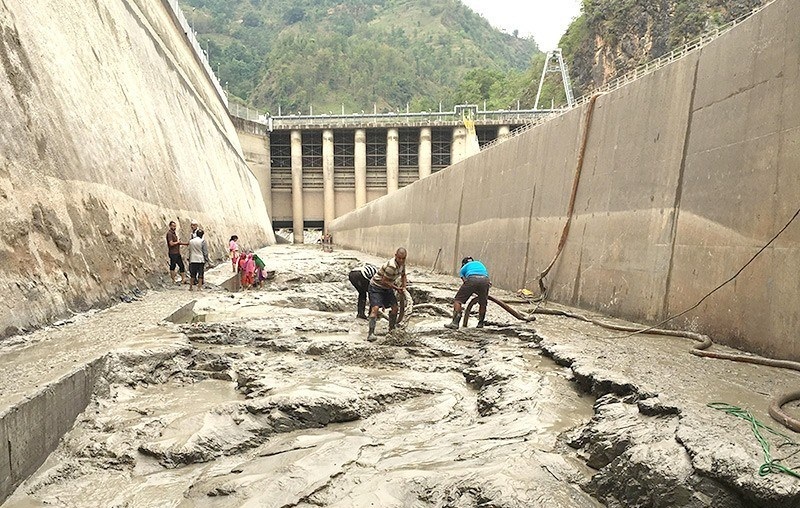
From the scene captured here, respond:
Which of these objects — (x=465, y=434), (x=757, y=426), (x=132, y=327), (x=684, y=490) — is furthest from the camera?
(x=132, y=327)

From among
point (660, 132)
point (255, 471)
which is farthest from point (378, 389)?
point (660, 132)

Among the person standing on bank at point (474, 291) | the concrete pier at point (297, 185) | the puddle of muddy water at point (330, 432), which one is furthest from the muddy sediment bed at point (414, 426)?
the concrete pier at point (297, 185)

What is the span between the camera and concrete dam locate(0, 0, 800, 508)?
3.29m

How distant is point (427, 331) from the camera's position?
313 inches

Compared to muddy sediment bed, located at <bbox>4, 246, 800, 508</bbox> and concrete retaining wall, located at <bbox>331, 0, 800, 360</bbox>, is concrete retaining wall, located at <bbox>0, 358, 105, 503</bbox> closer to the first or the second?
muddy sediment bed, located at <bbox>4, 246, 800, 508</bbox>

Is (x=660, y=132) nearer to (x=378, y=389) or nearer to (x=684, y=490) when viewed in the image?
(x=378, y=389)

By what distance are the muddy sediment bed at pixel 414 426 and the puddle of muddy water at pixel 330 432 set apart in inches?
0.6

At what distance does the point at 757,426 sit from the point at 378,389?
2.94m

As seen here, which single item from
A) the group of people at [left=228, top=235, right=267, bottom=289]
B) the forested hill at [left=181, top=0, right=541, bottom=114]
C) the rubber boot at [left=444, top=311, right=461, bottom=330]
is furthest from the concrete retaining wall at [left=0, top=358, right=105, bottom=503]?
the forested hill at [left=181, top=0, right=541, bottom=114]

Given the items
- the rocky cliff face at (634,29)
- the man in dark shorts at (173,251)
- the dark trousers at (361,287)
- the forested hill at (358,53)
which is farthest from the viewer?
the forested hill at (358,53)

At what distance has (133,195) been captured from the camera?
10.7 meters

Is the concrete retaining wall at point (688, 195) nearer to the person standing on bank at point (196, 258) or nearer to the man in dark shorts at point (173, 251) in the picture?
the person standing on bank at point (196, 258)

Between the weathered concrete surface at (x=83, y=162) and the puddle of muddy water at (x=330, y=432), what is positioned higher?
the weathered concrete surface at (x=83, y=162)

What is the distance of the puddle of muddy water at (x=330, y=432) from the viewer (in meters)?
3.18
